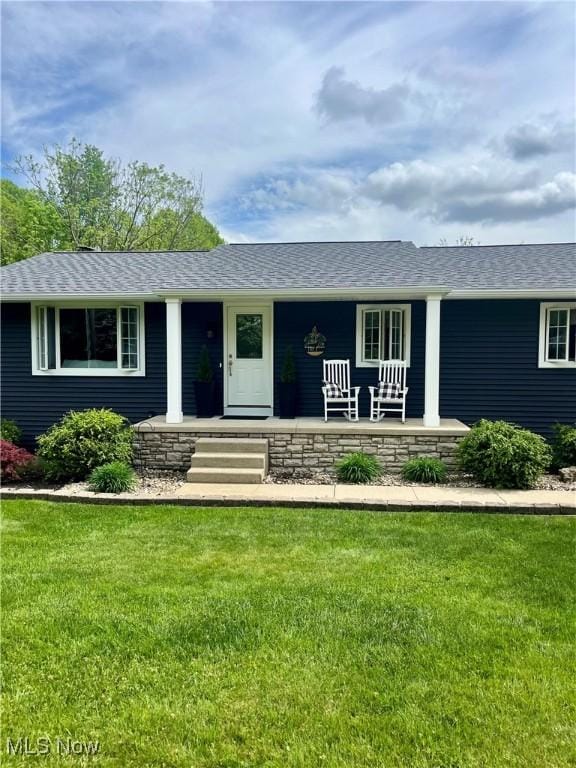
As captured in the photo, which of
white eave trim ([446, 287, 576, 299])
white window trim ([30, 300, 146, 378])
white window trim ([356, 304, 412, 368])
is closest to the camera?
white eave trim ([446, 287, 576, 299])

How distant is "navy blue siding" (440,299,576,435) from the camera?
8.17m

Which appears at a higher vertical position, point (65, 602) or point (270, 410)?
point (270, 410)

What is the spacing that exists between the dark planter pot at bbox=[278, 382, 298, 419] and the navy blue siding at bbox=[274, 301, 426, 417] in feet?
1.17

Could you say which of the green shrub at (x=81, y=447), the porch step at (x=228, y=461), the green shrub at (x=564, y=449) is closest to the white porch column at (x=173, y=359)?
the porch step at (x=228, y=461)

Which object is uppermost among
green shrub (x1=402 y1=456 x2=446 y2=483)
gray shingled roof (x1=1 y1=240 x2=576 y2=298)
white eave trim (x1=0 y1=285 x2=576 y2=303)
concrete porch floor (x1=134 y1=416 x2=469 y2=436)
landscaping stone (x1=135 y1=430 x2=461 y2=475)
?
gray shingled roof (x1=1 y1=240 x2=576 y2=298)

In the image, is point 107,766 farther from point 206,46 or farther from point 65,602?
point 206,46

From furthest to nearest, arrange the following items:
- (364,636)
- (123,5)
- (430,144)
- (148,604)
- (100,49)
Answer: (430,144)
(100,49)
(123,5)
(148,604)
(364,636)

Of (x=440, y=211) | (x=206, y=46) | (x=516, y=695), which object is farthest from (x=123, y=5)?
(x=440, y=211)

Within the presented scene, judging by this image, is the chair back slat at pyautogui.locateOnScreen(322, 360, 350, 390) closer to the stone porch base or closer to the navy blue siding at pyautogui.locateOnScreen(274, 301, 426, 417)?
the navy blue siding at pyautogui.locateOnScreen(274, 301, 426, 417)

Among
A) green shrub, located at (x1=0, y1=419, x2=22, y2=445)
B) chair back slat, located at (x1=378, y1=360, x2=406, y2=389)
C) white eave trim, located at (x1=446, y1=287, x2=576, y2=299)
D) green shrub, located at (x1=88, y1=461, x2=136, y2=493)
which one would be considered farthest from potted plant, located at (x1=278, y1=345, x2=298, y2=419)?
green shrub, located at (x1=0, y1=419, x2=22, y2=445)

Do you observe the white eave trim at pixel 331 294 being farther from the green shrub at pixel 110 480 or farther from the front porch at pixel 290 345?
the green shrub at pixel 110 480

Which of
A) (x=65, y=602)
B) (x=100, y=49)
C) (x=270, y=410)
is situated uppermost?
(x=100, y=49)

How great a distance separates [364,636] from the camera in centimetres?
278

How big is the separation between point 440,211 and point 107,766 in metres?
26.8
